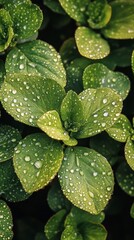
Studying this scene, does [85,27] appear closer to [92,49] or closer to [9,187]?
[92,49]

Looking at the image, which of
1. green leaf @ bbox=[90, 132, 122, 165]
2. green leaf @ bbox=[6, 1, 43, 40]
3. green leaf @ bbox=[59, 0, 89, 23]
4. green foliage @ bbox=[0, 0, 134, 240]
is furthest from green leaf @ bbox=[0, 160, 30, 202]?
green leaf @ bbox=[59, 0, 89, 23]

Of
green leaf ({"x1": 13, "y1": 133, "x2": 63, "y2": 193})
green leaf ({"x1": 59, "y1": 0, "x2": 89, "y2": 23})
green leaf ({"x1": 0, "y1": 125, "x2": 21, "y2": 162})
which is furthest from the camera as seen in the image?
green leaf ({"x1": 59, "y1": 0, "x2": 89, "y2": 23})

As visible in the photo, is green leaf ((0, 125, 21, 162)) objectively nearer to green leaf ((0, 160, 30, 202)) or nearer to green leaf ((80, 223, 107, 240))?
green leaf ((0, 160, 30, 202))

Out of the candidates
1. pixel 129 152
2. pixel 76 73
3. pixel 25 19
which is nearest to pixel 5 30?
pixel 25 19

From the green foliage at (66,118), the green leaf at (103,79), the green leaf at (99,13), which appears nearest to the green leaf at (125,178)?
the green foliage at (66,118)

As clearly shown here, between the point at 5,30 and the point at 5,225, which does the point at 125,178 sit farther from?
the point at 5,30

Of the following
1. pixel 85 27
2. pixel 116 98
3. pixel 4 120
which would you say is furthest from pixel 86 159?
pixel 85 27
